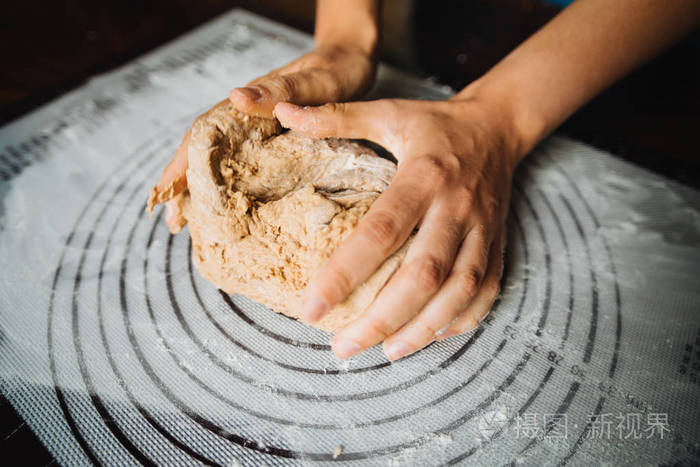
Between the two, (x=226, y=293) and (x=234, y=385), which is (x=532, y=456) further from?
(x=226, y=293)

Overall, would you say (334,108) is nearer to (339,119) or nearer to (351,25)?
(339,119)

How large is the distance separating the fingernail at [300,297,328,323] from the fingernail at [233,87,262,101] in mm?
457

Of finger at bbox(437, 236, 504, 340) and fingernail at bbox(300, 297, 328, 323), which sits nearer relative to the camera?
fingernail at bbox(300, 297, 328, 323)

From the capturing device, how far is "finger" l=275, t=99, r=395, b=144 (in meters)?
0.87

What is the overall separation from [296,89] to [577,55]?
741 millimetres


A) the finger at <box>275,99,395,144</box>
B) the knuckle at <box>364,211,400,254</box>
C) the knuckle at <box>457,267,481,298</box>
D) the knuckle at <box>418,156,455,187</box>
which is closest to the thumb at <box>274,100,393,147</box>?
the finger at <box>275,99,395,144</box>

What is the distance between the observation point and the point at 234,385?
0.87 m

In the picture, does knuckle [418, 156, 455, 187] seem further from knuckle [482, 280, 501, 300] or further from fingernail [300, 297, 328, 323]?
fingernail [300, 297, 328, 323]

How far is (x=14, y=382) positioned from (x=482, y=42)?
192 centimetres

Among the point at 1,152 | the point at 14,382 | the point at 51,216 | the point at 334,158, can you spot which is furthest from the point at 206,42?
the point at 14,382

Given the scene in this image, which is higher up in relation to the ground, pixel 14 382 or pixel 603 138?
pixel 603 138

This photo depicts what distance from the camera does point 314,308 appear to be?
684mm

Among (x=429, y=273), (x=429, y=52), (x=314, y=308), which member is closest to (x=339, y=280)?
(x=314, y=308)

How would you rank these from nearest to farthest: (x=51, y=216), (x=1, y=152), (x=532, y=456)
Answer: (x=532, y=456) → (x=51, y=216) → (x=1, y=152)
